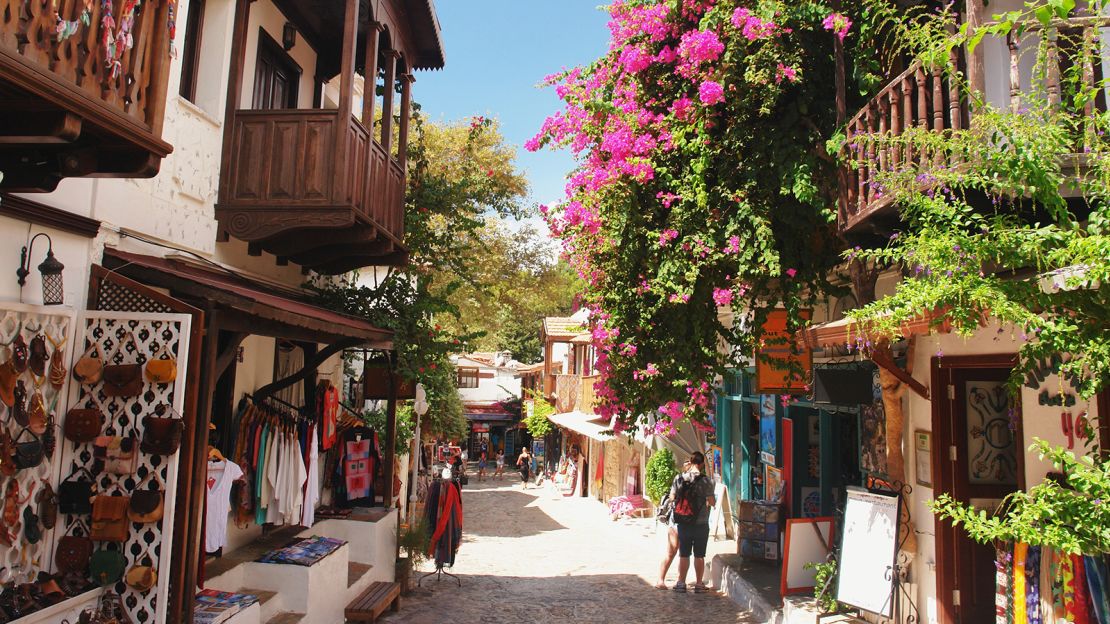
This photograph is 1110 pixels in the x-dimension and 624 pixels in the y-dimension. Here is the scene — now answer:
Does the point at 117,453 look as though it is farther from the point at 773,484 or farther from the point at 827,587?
the point at 773,484

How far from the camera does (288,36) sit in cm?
941

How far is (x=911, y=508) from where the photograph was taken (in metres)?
7.42

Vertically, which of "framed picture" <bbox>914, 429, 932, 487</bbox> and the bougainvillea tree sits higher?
the bougainvillea tree

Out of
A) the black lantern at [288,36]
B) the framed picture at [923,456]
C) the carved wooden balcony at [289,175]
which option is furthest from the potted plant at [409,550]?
the framed picture at [923,456]

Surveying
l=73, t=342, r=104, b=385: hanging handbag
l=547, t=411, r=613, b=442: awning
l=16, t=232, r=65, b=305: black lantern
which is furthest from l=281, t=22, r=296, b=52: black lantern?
l=547, t=411, r=613, b=442: awning

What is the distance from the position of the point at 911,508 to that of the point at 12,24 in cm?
781

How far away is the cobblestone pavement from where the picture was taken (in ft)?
31.4

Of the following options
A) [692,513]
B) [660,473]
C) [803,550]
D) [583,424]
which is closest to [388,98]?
[692,513]

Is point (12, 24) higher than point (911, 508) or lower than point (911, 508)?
higher

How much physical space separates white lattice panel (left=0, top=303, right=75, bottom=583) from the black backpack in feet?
24.5

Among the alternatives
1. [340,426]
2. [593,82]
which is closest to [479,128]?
[593,82]

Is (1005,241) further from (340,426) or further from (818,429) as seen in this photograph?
(340,426)

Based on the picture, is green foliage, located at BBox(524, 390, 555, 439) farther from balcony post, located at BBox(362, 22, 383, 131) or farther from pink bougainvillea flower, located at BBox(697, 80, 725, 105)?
pink bougainvillea flower, located at BBox(697, 80, 725, 105)

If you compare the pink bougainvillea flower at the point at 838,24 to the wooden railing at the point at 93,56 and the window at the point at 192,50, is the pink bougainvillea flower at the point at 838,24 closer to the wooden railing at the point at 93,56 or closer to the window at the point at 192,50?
the wooden railing at the point at 93,56
